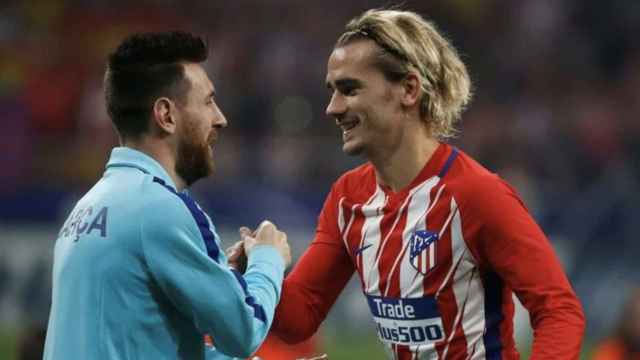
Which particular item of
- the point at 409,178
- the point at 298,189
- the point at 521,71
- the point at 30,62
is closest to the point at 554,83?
the point at 521,71

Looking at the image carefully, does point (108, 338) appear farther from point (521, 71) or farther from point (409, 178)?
point (521, 71)

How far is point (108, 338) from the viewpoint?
13.4ft

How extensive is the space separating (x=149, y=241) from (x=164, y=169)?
0.31 metres

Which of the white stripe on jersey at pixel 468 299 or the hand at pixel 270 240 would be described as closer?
the white stripe on jersey at pixel 468 299

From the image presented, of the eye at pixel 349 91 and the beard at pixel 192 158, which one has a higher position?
the eye at pixel 349 91

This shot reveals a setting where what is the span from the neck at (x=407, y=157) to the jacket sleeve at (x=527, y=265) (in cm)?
30

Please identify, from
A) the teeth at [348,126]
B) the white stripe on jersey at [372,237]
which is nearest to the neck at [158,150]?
the teeth at [348,126]

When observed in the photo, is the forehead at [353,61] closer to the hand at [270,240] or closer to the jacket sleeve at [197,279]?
the hand at [270,240]

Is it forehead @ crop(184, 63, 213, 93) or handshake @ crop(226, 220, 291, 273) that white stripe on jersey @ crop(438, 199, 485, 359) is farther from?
forehead @ crop(184, 63, 213, 93)

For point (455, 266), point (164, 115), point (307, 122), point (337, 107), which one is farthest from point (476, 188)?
point (307, 122)

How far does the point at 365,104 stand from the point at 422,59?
0.24 meters

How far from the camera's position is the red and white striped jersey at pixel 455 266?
4203 millimetres

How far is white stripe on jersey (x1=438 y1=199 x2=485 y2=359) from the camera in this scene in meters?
4.38

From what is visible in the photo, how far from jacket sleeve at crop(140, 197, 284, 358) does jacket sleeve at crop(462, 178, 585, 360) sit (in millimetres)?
747
